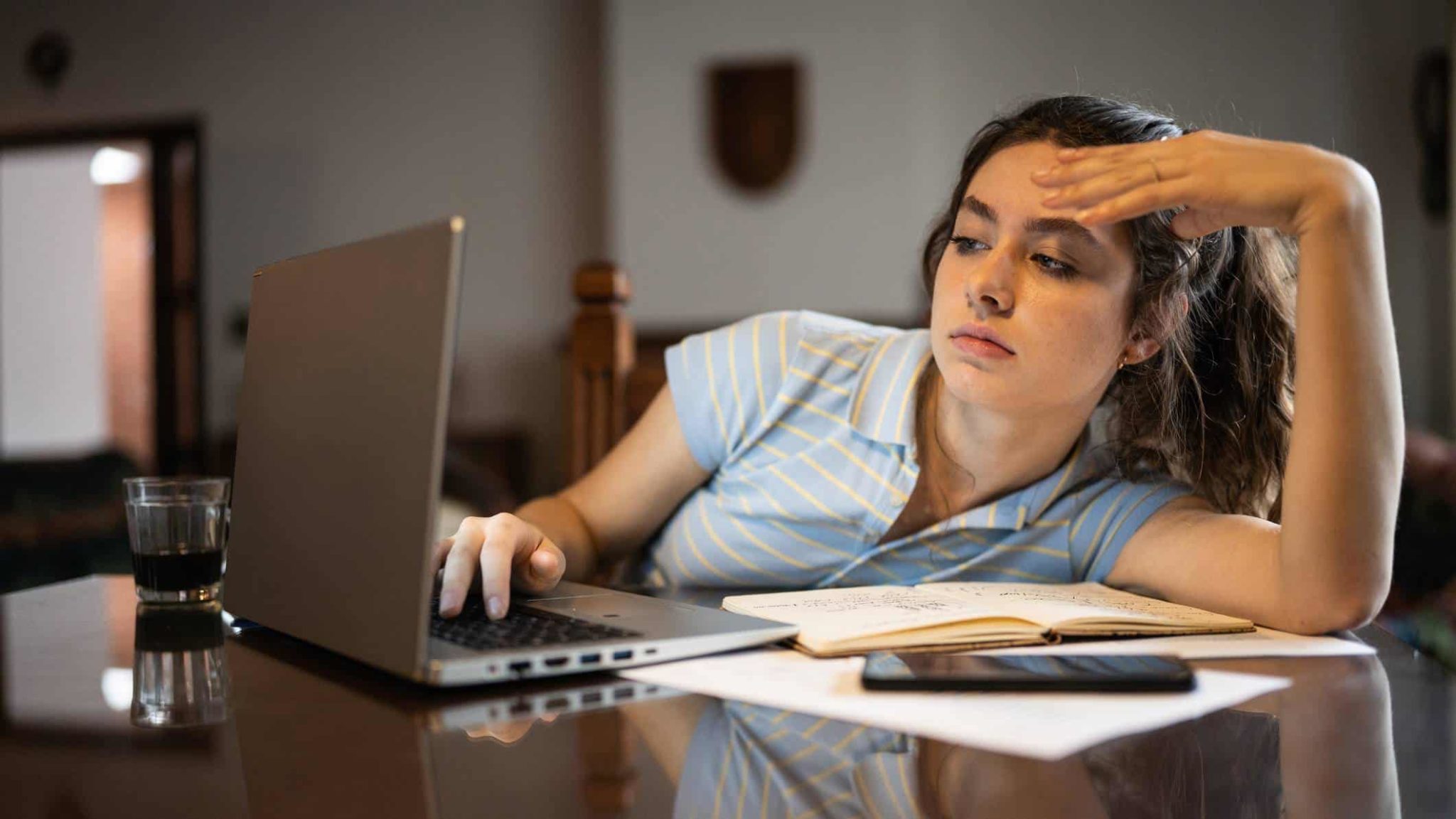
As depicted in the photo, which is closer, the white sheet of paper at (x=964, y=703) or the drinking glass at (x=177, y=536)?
the white sheet of paper at (x=964, y=703)

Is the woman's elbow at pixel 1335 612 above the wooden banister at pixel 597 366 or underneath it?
underneath

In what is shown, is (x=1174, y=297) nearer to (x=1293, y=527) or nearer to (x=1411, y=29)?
(x=1293, y=527)

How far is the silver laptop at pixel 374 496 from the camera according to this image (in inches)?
25.3

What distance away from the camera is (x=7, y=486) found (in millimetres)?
2883

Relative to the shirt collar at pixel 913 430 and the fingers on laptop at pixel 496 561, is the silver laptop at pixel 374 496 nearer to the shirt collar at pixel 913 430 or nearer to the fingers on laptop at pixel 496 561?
the fingers on laptop at pixel 496 561

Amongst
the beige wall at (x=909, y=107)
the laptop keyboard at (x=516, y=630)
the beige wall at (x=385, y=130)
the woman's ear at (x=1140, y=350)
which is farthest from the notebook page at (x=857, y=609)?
the beige wall at (x=385, y=130)

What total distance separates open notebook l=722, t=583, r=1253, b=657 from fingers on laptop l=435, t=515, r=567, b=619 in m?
A: 0.14

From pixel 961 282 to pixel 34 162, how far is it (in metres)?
7.17

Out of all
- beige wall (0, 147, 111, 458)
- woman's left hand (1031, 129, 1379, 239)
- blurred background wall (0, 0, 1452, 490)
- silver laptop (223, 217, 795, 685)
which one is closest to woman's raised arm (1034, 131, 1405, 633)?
woman's left hand (1031, 129, 1379, 239)

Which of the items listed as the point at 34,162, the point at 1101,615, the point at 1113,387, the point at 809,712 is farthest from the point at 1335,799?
the point at 34,162

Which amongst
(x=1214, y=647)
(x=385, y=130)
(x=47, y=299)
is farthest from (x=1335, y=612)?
(x=47, y=299)

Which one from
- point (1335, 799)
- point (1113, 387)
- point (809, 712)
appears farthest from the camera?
point (1113, 387)

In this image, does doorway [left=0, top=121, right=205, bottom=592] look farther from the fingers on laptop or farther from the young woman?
the fingers on laptop

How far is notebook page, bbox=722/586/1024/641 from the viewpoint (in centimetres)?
78
